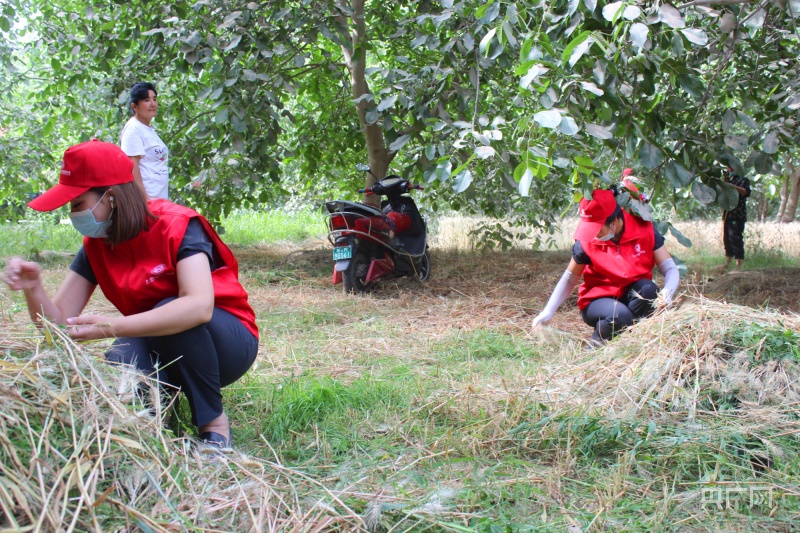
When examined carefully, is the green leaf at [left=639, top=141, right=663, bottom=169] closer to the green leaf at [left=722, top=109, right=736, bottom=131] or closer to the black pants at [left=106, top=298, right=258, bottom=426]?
the green leaf at [left=722, top=109, right=736, bottom=131]

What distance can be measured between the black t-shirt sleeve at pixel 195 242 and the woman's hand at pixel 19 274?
426 millimetres

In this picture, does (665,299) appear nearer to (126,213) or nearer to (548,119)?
(548,119)

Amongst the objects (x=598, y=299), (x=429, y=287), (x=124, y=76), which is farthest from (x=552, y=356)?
(x=124, y=76)

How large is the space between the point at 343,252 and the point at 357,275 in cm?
26

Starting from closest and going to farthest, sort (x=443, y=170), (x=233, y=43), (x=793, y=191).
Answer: (x=443, y=170), (x=233, y=43), (x=793, y=191)

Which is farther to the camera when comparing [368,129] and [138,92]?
[368,129]

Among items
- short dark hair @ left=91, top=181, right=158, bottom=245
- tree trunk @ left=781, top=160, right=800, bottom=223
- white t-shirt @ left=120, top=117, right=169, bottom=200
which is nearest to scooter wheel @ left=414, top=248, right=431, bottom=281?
white t-shirt @ left=120, top=117, right=169, bottom=200

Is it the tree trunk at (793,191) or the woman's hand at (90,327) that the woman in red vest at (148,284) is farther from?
the tree trunk at (793,191)

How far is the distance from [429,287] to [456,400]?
3.58 m

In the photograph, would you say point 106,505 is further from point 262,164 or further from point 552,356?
point 262,164

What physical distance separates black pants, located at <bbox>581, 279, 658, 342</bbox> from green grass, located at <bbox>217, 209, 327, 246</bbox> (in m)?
6.86

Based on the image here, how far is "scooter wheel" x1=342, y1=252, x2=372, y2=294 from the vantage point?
20.6 ft

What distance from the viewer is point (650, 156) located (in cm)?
347

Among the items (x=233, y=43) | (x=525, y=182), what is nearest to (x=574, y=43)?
(x=525, y=182)
